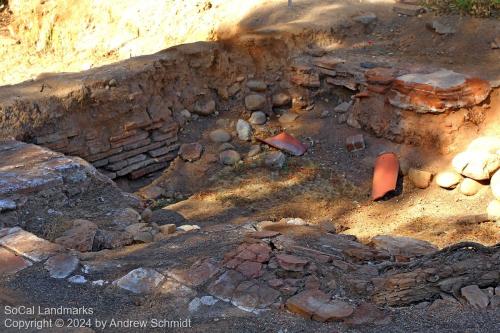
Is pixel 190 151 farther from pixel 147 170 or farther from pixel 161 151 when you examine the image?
pixel 147 170

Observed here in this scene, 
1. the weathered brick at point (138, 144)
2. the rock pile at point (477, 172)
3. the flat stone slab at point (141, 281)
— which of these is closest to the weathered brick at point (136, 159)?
the weathered brick at point (138, 144)

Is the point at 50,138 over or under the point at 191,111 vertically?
over

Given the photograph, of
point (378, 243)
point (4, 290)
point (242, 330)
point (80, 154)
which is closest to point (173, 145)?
point (80, 154)

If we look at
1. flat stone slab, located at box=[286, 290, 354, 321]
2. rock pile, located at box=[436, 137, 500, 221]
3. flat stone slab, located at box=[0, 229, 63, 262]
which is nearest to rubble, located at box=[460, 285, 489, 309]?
flat stone slab, located at box=[286, 290, 354, 321]

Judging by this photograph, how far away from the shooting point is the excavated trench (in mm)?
5270

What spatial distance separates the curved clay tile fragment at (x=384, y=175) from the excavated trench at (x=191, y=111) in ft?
0.97

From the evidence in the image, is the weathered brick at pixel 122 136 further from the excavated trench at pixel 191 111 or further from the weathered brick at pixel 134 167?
the weathered brick at pixel 134 167

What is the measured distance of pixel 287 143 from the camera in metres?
7.17

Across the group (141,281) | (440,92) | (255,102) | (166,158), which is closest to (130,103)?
(166,158)

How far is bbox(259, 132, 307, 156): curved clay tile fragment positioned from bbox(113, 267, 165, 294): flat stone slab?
3686mm

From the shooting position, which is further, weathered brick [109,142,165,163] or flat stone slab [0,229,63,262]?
weathered brick [109,142,165,163]

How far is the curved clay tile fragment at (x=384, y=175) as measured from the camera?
6332mm

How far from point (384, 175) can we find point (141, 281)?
3.52 metres

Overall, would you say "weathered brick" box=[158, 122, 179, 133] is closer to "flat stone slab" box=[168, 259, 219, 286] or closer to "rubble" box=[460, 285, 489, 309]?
"flat stone slab" box=[168, 259, 219, 286]
